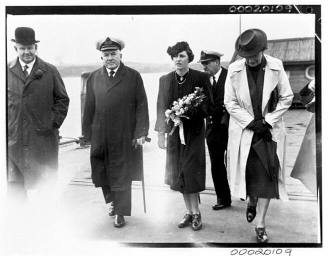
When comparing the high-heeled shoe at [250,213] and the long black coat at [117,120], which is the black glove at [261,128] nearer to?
the high-heeled shoe at [250,213]

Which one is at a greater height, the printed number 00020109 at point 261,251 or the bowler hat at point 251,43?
the bowler hat at point 251,43

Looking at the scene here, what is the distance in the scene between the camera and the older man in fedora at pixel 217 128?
13.6 feet

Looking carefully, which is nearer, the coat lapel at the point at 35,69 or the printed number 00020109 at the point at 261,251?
the printed number 00020109 at the point at 261,251

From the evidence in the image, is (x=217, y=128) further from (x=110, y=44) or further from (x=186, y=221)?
(x=110, y=44)

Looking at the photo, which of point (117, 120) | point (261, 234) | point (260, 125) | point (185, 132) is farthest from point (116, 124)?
point (261, 234)

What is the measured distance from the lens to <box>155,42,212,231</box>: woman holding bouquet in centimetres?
396

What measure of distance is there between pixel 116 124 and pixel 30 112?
973 mm

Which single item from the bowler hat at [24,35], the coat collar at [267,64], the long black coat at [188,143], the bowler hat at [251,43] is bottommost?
the long black coat at [188,143]

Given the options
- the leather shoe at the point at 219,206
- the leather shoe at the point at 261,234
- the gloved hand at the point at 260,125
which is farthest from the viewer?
the leather shoe at the point at 219,206

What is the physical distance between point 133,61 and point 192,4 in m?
0.88

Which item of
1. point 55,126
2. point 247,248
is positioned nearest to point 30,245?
point 55,126

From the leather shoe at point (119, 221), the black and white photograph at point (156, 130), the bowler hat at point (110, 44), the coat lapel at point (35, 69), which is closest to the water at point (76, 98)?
the black and white photograph at point (156, 130)

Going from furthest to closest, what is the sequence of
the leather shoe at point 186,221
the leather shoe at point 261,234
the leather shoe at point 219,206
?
1. the leather shoe at point 219,206
2. the leather shoe at point 186,221
3. the leather shoe at point 261,234

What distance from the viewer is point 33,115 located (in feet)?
14.1
